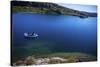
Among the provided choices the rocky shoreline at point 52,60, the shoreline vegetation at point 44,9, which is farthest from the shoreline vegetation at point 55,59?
the shoreline vegetation at point 44,9

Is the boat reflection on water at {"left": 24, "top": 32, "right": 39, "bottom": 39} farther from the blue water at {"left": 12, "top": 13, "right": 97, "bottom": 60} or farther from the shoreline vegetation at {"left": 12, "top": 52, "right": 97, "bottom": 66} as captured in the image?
the shoreline vegetation at {"left": 12, "top": 52, "right": 97, "bottom": 66}

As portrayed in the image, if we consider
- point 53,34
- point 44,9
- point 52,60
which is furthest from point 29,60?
point 44,9

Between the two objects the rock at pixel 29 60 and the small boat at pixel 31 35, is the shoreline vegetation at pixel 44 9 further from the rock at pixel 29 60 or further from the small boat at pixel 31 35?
the rock at pixel 29 60

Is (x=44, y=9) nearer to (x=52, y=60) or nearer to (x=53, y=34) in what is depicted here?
(x=53, y=34)

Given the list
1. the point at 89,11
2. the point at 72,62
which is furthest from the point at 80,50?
the point at 89,11

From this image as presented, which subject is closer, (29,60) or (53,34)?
(29,60)
